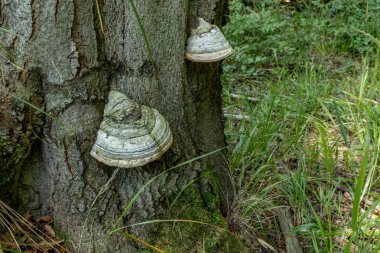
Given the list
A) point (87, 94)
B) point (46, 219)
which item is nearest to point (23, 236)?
point (46, 219)

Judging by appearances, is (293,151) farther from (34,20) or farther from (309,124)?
(34,20)

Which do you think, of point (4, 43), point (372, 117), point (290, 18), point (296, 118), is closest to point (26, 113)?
point (4, 43)

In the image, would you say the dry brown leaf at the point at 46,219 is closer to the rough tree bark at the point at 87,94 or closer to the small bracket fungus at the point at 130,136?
the rough tree bark at the point at 87,94

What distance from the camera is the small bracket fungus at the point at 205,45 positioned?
2129 mm

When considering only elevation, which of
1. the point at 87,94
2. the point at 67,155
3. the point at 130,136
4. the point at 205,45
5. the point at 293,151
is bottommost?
the point at 293,151

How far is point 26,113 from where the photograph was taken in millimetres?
2012

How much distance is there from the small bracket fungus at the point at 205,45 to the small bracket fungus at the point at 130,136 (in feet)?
1.26

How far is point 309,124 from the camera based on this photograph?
13.3 feet

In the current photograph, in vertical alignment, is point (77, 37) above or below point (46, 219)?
above

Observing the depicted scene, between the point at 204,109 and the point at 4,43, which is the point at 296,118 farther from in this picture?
the point at 4,43

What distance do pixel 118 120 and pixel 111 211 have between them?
568 mm

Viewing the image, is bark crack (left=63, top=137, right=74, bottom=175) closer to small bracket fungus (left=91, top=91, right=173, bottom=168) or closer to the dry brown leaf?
small bracket fungus (left=91, top=91, right=173, bottom=168)

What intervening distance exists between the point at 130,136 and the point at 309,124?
8.70ft

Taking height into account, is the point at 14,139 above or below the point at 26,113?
below
